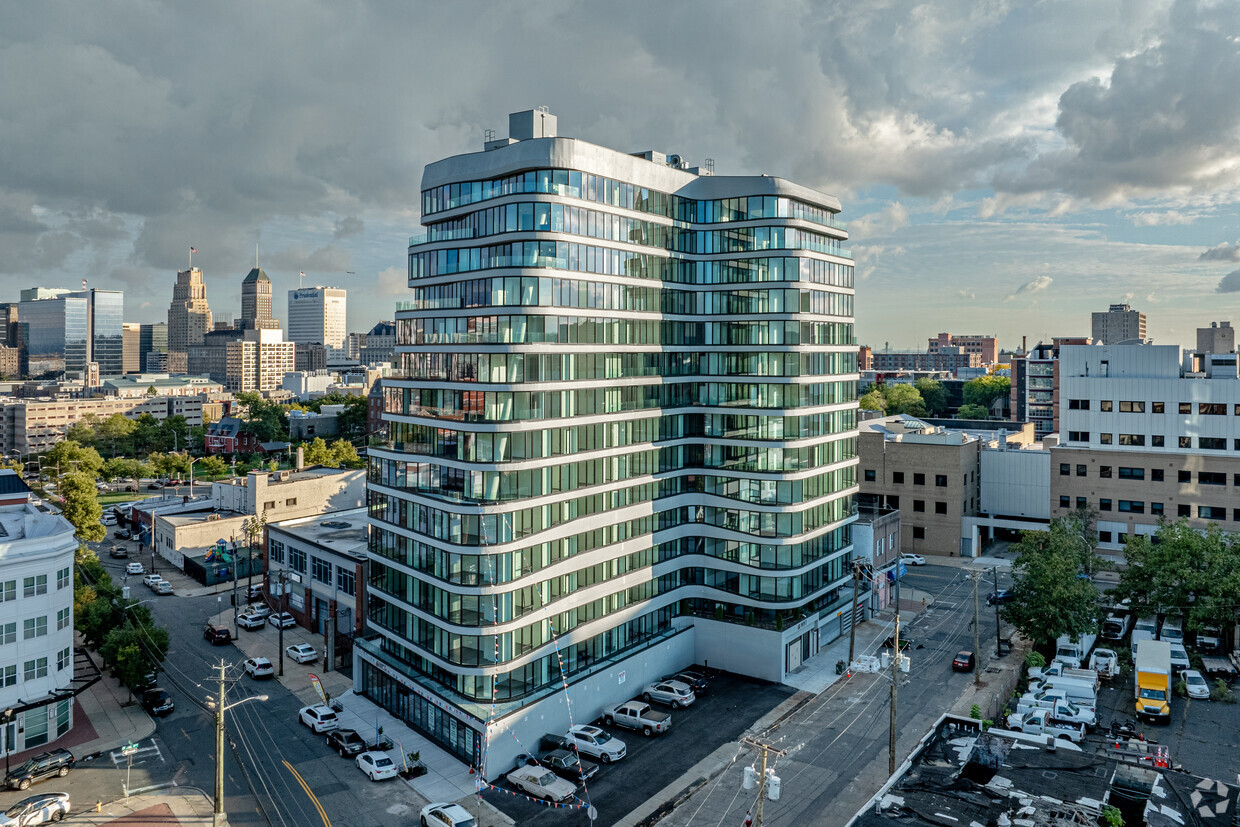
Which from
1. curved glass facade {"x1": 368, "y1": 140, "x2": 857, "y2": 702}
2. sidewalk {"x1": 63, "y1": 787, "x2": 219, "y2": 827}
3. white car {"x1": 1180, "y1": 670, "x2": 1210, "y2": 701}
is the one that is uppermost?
curved glass facade {"x1": 368, "y1": 140, "x2": 857, "y2": 702}

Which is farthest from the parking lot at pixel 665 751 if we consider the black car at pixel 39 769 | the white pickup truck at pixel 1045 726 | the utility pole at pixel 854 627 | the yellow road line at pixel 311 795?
the black car at pixel 39 769

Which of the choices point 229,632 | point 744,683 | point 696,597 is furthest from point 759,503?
point 229,632

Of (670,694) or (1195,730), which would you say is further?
(670,694)

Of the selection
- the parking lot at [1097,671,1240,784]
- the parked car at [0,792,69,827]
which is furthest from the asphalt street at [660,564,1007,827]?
the parked car at [0,792,69,827]

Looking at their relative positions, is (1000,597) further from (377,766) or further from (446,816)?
(377,766)

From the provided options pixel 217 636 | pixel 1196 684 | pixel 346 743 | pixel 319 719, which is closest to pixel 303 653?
pixel 217 636

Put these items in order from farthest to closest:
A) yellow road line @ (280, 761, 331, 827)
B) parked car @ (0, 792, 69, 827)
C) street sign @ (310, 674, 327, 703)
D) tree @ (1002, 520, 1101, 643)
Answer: tree @ (1002, 520, 1101, 643), street sign @ (310, 674, 327, 703), yellow road line @ (280, 761, 331, 827), parked car @ (0, 792, 69, 827)

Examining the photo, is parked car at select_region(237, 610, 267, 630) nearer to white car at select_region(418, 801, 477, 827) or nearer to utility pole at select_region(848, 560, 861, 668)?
white car at select_region(418, 801, 477, 827)
